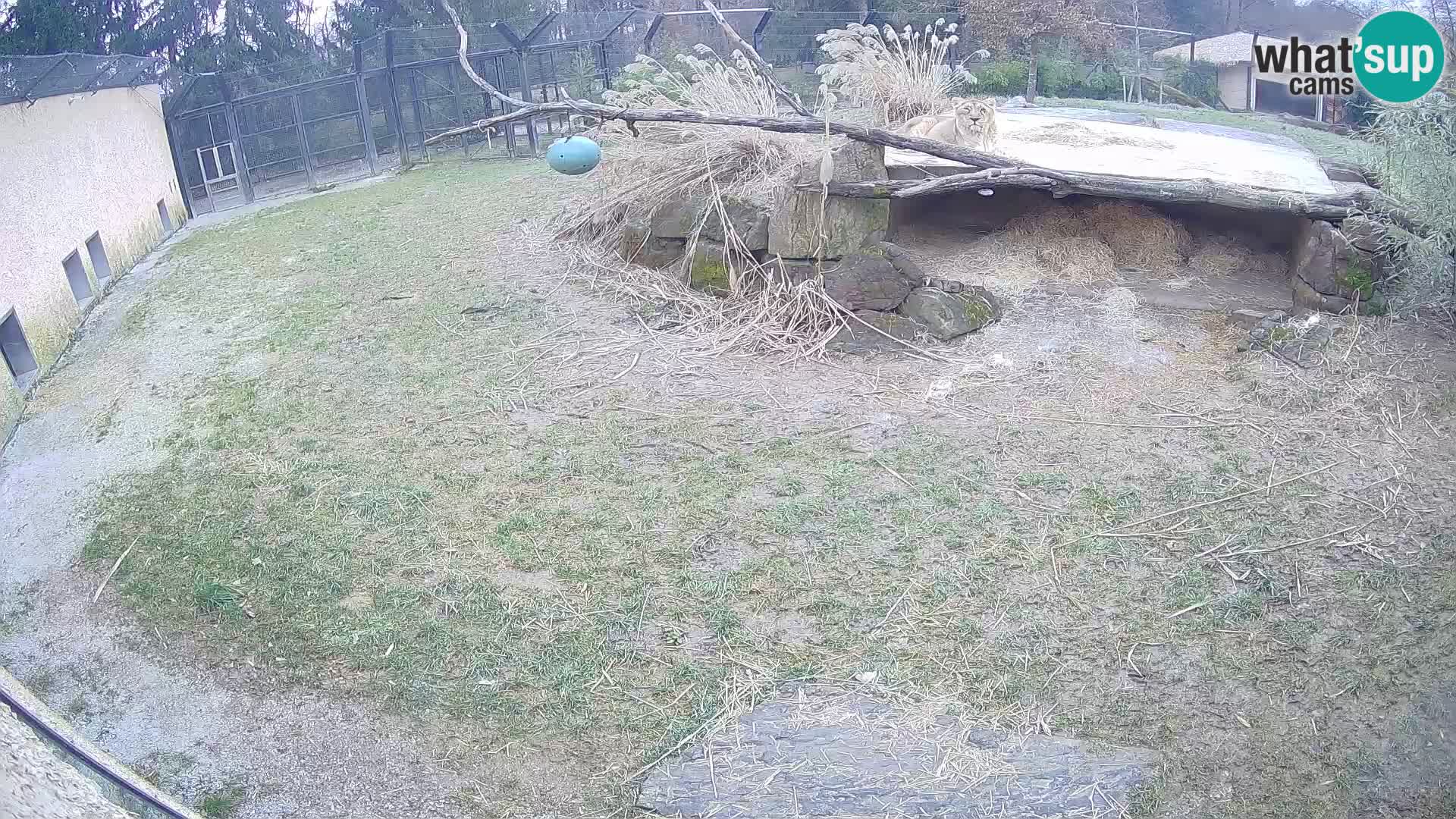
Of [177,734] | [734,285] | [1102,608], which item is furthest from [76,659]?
[734,285]

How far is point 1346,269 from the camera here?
593cm

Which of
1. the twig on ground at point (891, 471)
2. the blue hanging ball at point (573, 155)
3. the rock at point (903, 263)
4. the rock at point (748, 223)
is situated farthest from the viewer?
the rock at point (748, 223)

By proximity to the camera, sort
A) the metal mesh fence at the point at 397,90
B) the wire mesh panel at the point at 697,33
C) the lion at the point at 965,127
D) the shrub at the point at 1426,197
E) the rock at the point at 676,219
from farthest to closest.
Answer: the wire mesh panel at the point at 697,33, the metal mesh fence at the point at 397,90, the lion at the point at 965,127, the rock at the point at 676,219, the shrub at the point at 1426,197

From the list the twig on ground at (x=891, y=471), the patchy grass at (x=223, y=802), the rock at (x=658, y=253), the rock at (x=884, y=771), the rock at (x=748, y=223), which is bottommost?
the rock at (x=884, y=771)

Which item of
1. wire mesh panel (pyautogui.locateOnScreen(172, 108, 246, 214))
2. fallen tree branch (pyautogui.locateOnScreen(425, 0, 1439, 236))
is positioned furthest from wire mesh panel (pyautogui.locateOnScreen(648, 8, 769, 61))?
fallen tree branch (pyautogui.locateOnScreen(425, 0, 1439, 236))

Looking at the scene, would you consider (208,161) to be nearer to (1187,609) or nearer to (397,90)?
(397,90)

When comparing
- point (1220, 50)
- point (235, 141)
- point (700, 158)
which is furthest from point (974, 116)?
point (1220, 50)

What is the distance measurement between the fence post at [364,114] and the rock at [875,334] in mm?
10201

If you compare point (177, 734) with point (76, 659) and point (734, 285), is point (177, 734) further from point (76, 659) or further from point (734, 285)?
point (734, 285)

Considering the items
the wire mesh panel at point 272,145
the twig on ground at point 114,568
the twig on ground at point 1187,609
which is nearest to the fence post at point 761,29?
the wire mesh panel at point 272,145

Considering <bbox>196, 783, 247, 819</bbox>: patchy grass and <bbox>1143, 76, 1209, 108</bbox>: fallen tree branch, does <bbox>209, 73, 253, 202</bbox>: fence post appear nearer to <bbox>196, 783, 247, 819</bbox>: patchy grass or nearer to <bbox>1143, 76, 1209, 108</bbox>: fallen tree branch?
<bbox>196, 783, 247, 819</bbox>: patchy grass

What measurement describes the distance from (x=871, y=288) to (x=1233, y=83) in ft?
76.3

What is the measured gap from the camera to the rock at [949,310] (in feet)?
19.8

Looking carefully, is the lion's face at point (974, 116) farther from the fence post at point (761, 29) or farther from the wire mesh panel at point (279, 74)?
the wire mesh panel at point (279, 74)
